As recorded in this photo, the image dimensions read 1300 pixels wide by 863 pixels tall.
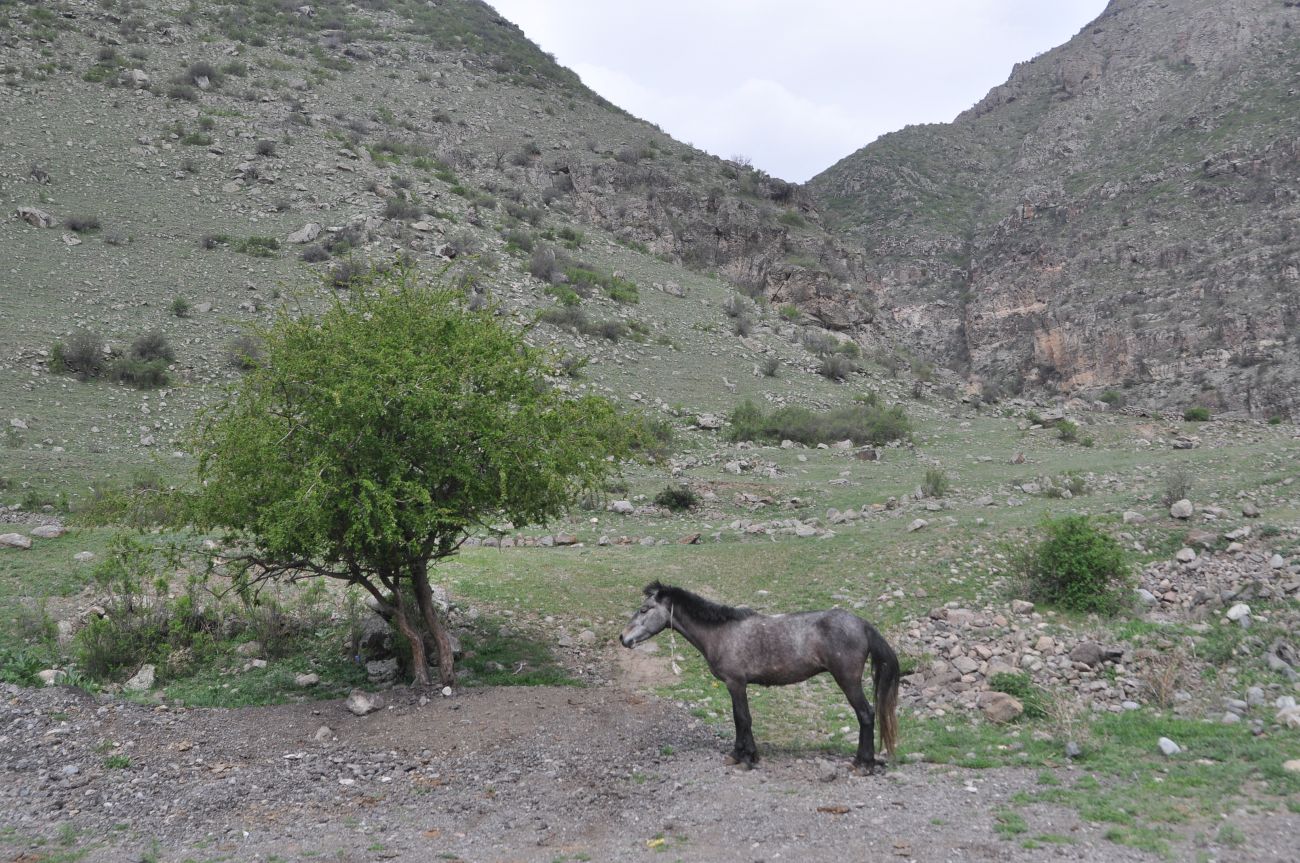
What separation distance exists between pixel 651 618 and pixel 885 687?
7.51ft

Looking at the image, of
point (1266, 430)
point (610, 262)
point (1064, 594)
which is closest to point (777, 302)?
point (610, 262)

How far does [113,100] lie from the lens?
38.2 m

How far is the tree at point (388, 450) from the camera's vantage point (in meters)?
8.49

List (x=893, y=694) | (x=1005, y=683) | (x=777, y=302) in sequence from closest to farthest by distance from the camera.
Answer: (x=893, y=694)
(x=1005, y=683)
(x=777, y=302)

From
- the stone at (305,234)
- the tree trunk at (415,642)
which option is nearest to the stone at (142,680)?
the tree trunk at (415,642)

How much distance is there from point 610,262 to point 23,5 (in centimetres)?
3677

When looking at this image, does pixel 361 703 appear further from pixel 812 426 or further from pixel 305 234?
pixel 305 234

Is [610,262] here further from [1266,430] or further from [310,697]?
[310,697]

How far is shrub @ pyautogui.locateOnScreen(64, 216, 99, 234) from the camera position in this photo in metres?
29.1

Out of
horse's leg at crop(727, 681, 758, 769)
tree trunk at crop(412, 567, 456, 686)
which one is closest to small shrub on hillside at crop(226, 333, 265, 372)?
tree trunk at crop(412, 567, 456, 686)

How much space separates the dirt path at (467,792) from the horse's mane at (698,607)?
1.32m

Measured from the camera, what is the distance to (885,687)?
272 inches

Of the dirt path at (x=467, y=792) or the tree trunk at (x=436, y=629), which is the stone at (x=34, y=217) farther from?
the tree trunk at (x=436, y=629)

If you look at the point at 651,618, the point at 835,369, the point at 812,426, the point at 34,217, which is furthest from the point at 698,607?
the point at 835,369
